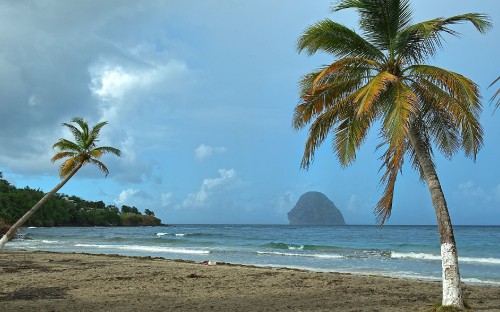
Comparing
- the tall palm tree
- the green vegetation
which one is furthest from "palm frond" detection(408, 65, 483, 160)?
the green vegetation

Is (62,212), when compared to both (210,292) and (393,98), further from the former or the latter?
(393,98)

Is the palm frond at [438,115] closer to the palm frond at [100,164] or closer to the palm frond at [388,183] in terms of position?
the palm frond at [388,183]

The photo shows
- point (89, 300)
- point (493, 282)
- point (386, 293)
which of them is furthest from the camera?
point (493, 282)

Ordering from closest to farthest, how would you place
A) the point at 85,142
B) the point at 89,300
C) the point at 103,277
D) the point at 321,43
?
1. the point at 321,43
2. the point at 89,300
3. the point at 103,277
4. the point at 85,142

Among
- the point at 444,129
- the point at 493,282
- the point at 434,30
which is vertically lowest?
the point at 493,282

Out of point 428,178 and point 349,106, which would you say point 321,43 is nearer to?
point 349,106

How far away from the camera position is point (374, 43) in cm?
1001

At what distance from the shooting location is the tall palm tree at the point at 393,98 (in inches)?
341

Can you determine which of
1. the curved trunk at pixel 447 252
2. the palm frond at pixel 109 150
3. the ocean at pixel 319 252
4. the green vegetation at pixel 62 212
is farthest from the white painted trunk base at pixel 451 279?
the green vegetation at pixel 62 212

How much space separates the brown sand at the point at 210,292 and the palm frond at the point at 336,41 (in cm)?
520

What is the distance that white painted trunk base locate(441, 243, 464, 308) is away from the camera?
8648 mm

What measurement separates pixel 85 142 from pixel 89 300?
1538 centimetres

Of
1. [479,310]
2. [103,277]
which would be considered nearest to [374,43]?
[479,310]

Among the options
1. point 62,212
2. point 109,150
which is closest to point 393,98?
point 109,150
